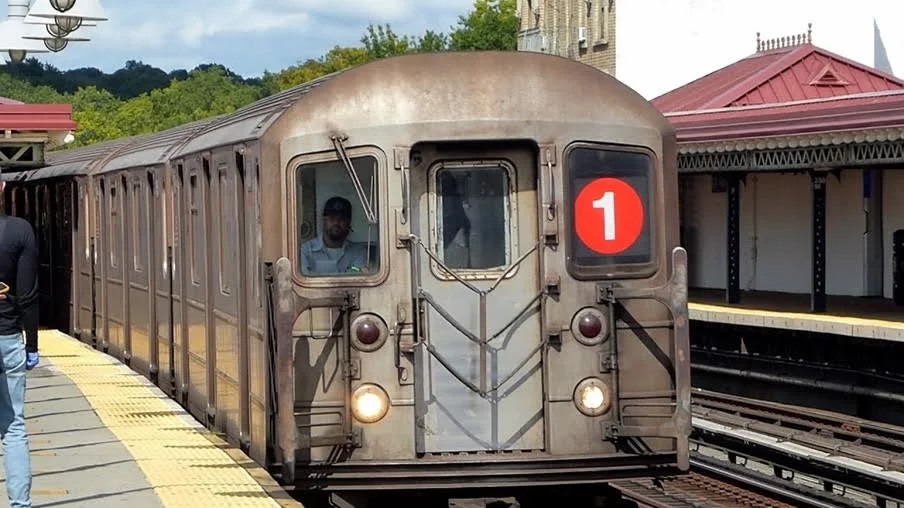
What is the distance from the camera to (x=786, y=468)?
16.0 metres

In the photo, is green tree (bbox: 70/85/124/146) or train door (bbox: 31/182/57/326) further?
green tree (bbox: 70/85/124/146)

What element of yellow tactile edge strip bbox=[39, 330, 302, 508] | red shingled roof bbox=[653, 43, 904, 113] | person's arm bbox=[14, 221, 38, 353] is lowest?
yellow tactile edge strip bbox=[39, 330, 302, 508]

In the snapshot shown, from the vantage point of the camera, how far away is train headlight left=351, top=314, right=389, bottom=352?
9109mm

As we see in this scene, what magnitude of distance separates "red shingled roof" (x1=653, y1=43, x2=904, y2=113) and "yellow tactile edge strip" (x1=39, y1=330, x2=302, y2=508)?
50.1ft

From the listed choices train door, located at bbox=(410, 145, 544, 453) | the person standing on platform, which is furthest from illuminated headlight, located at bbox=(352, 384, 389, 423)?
the person standing on platform

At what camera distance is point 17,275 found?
26.8ft

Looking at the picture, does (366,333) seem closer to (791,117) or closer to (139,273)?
(139,273)

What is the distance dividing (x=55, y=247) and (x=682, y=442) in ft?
55.7

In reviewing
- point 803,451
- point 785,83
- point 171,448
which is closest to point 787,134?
point 803,451

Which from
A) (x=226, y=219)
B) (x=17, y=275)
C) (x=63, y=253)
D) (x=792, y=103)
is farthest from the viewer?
(x=792, y=103)

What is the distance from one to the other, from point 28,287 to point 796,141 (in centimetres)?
1307

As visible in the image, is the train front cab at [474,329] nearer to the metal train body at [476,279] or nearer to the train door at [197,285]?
the metal train body at [476,279]

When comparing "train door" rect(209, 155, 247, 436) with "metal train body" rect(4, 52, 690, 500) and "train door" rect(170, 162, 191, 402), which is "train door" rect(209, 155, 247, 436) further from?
"train door" rect(170, 162, 191, 402)

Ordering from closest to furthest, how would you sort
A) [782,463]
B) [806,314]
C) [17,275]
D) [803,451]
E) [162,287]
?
[17,275] < [162,287] < [803,451] < [782,463] < [806,314]
